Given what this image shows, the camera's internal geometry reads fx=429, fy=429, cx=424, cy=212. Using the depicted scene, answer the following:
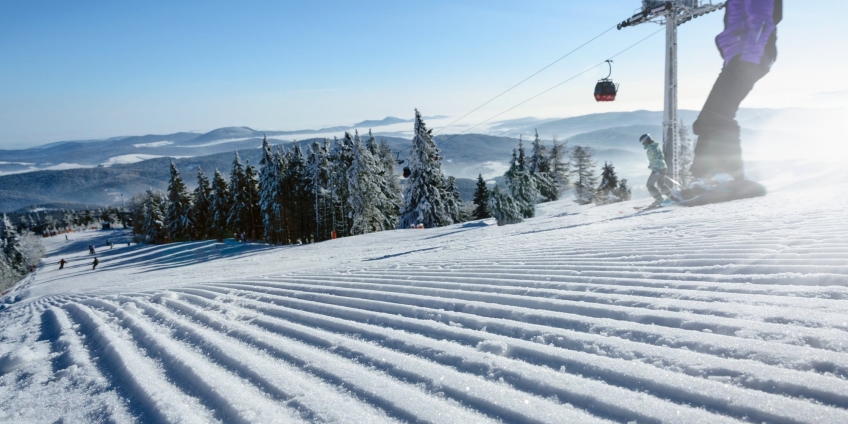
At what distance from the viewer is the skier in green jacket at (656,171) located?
567 inches

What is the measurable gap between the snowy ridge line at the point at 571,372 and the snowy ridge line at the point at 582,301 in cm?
86

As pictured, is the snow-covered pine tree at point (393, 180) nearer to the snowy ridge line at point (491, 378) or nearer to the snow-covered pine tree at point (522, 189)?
the snow-covered pine tree at point (522, 189)

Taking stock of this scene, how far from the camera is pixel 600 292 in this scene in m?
3.72

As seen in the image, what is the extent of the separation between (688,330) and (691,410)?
98cm

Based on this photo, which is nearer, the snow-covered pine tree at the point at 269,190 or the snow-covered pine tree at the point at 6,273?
the snow-covered pine tree at the point at 269,190

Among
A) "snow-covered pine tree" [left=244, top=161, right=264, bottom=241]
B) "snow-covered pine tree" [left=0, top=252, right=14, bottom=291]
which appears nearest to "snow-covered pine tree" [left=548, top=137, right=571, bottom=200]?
"snow-covered pine tree" [left=244, top=161, right=264, bottom=241]

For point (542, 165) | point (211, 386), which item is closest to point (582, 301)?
point (211, 386)

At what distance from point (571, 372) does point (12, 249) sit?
8131 cm

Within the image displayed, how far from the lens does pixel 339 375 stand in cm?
254

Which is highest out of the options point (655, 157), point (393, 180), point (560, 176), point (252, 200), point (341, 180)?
point (655, 157)

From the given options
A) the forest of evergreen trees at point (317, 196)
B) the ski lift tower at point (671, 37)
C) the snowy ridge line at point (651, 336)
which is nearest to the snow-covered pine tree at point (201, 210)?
the forest of evergreen trees at point (317, 196)

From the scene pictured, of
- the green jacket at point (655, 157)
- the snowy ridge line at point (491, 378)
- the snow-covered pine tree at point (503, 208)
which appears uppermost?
the green jacket at point (655, 157)

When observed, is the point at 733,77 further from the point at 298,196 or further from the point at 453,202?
the point at 298,196

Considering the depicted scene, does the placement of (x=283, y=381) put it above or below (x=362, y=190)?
above
